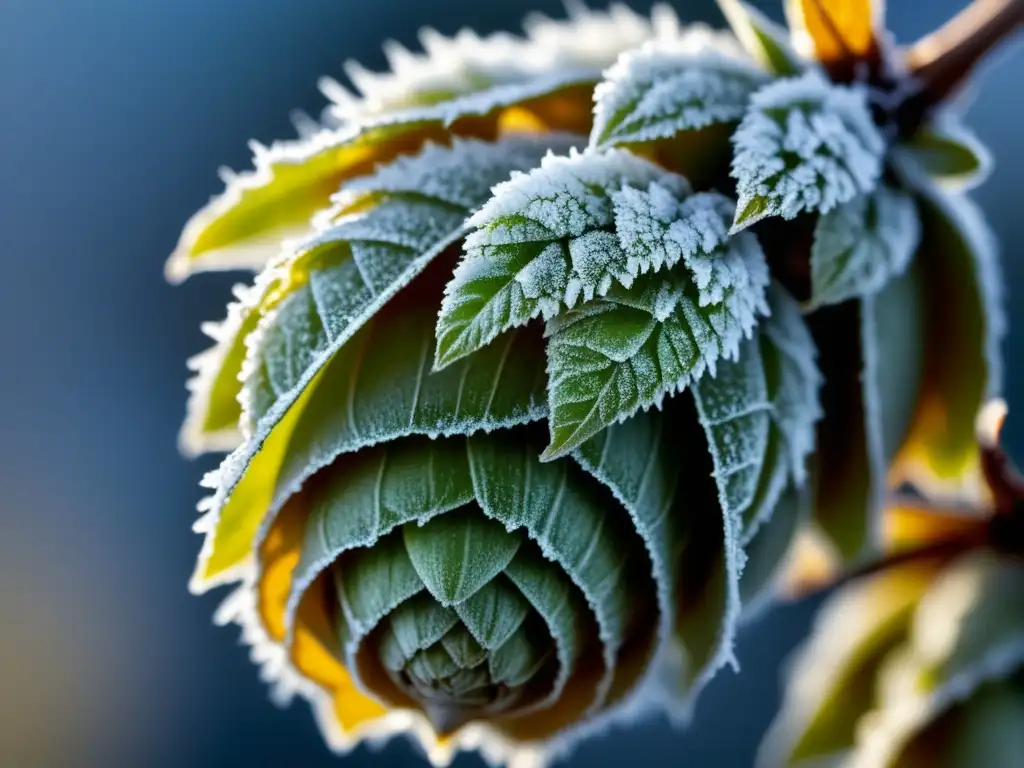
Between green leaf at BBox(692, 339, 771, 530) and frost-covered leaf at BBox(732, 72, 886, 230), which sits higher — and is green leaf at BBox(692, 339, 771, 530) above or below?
below

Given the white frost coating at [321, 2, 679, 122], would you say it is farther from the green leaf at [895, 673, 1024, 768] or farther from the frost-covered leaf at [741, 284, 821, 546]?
the green leaf at [895, 673, 1024, 768]

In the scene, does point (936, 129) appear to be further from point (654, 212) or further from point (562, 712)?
point (562, 712)

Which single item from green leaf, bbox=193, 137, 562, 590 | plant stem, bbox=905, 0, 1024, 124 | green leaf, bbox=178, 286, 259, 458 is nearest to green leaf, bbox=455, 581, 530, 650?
green leaf, bbox=193, 137, 562, 590

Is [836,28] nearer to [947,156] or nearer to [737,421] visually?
[947,156]

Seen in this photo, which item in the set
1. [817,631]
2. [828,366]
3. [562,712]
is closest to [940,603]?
[817,631]

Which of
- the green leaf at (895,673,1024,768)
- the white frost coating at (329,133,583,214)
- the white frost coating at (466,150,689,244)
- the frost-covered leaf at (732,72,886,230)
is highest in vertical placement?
the white frost coating at (329,133,583,214)

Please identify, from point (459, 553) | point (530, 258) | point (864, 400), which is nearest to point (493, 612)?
point (459, 553)
